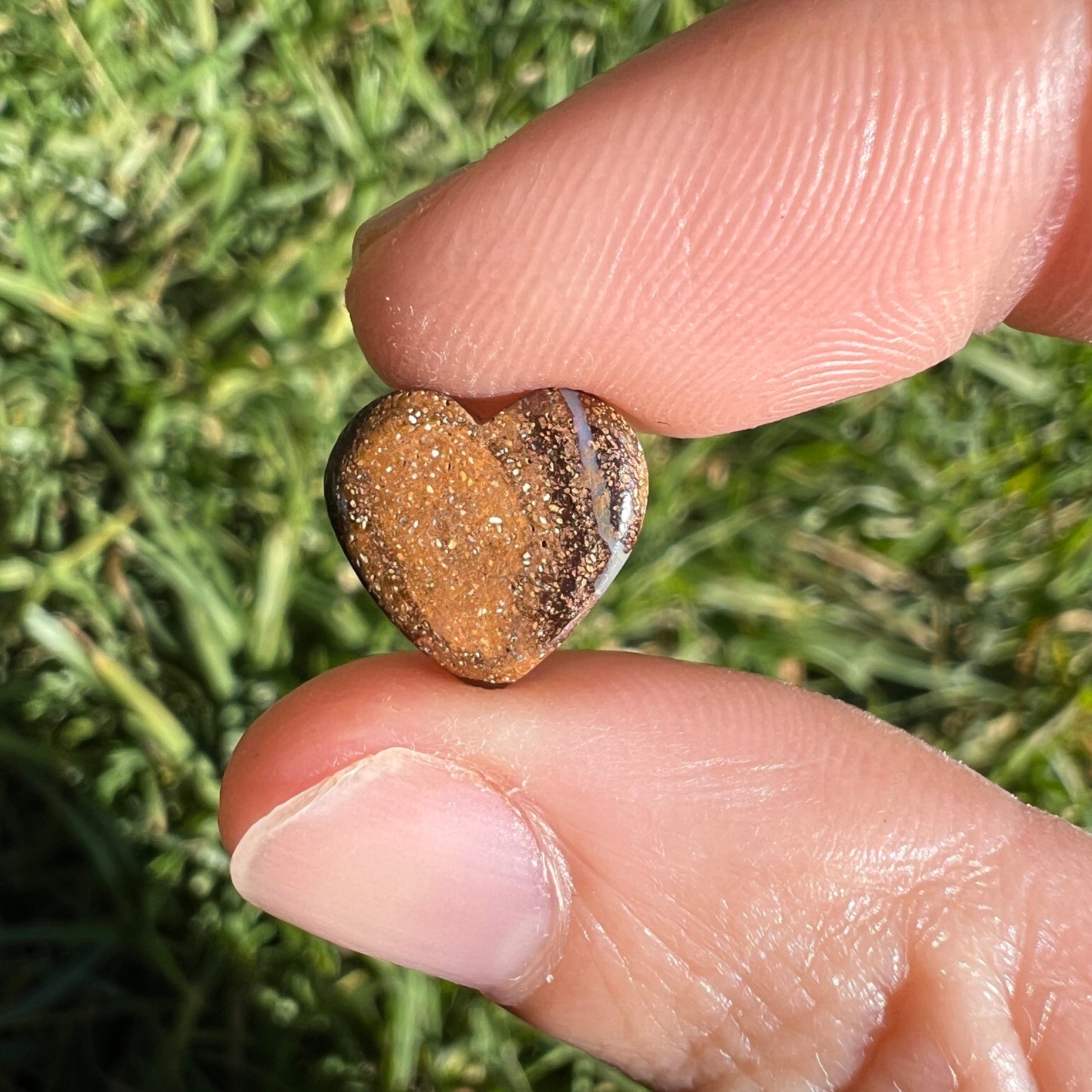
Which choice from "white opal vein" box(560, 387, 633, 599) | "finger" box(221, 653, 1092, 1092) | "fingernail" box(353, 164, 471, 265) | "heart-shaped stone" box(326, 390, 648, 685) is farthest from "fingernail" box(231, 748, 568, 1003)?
"fingernail" box(353, 164, 471, 265)

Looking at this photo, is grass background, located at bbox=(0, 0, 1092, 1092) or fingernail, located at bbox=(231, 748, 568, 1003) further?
grass background, located at bbox=(0, 0, 1092, 1092)

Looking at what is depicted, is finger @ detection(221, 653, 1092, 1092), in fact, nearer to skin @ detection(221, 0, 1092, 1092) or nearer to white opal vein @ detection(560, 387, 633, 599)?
skin @ detection(221, 0, 1092, 1092)

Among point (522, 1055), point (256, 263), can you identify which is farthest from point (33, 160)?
point (522, 1055)

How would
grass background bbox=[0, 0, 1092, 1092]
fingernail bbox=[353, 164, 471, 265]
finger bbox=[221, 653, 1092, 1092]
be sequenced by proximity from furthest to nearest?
grass background bbox=[0, 0, 1092, 1092], fingernail bbox=[353, 164, 471, 265], finger bbox=[221, 653, 1092, 1092]

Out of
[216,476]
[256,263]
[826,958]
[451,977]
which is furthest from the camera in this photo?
[256,263]

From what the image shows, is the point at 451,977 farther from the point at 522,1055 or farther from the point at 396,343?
the point at 396,343

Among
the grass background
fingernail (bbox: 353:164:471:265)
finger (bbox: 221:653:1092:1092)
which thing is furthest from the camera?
the grass background
